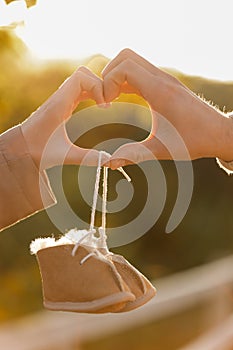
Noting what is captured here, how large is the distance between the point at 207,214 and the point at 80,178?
219 cm

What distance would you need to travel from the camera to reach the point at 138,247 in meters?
7.07

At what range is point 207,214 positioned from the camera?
7387mm

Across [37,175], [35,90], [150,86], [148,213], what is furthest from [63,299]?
[148,213]

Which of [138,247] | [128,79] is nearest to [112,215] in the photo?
[138,247]

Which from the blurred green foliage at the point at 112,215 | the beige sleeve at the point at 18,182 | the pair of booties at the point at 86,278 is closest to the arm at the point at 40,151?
the beige sleeve at the point at 18,182

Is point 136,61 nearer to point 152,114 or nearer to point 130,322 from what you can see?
point 152,114

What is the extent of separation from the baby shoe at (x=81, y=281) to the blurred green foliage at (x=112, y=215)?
73.5 inches

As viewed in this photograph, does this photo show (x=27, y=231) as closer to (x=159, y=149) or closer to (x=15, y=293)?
(x=15, y=293)

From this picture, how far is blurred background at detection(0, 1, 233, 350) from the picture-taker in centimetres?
376

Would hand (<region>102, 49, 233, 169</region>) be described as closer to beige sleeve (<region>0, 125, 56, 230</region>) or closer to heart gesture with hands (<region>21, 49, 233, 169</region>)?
heart gesture with hands (<region>21, 49, 233, 169</region>)

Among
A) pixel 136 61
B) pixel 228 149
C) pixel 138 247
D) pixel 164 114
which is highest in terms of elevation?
pixel 136 61

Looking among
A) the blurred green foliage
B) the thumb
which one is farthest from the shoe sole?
the blurred green foliage

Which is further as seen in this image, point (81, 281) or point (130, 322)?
point (130, 322)

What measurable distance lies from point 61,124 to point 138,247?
5768 millimetres
